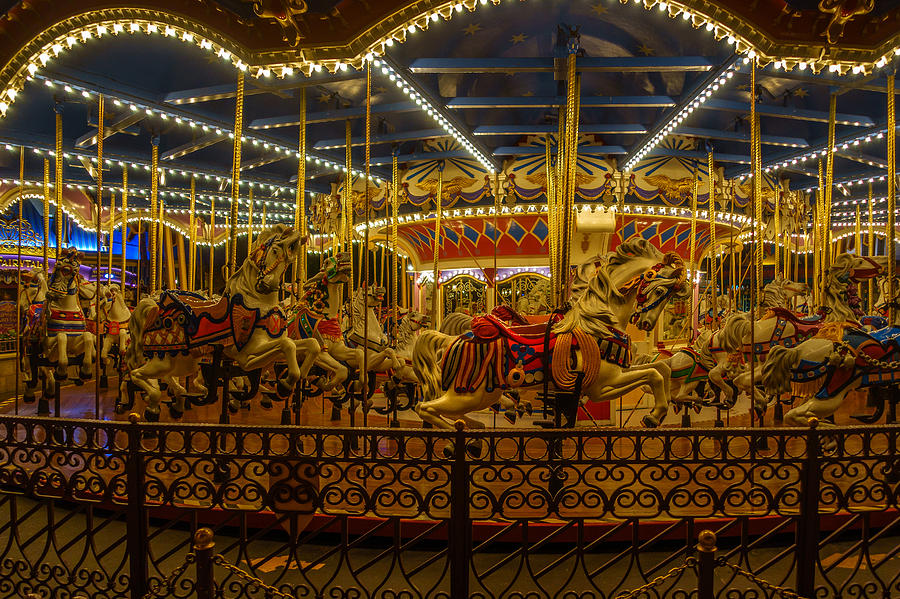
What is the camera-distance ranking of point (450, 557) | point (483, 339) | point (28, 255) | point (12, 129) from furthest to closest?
point (28, 255) < point (12, 129) < point (483, 339) < point (450, 557)

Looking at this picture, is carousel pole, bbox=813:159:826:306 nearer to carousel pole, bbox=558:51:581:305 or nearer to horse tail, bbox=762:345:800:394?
horse tail, bbox=762:345:800:394

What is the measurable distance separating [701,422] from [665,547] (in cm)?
333

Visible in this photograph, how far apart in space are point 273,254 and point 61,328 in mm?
3541

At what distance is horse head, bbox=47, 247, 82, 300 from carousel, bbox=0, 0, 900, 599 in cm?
4

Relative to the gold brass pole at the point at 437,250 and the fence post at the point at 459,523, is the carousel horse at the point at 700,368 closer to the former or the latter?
the gold brass pole at the point at 437,250

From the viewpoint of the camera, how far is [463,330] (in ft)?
17.6

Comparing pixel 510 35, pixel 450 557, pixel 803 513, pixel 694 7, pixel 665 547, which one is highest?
pixel 510 35

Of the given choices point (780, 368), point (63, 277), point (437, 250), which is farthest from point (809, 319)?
point (63, 277)

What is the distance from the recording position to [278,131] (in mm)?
8117

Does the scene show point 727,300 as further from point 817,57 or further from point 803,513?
point 803,513

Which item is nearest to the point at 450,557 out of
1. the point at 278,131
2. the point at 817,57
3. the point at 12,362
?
the point at 817,57

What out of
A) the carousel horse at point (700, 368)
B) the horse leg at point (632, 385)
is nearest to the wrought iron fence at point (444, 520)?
the horse leg at point (632, 385)

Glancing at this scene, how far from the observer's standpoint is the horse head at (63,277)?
6461 millimetres

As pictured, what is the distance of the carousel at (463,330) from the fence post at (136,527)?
0.01 meters
